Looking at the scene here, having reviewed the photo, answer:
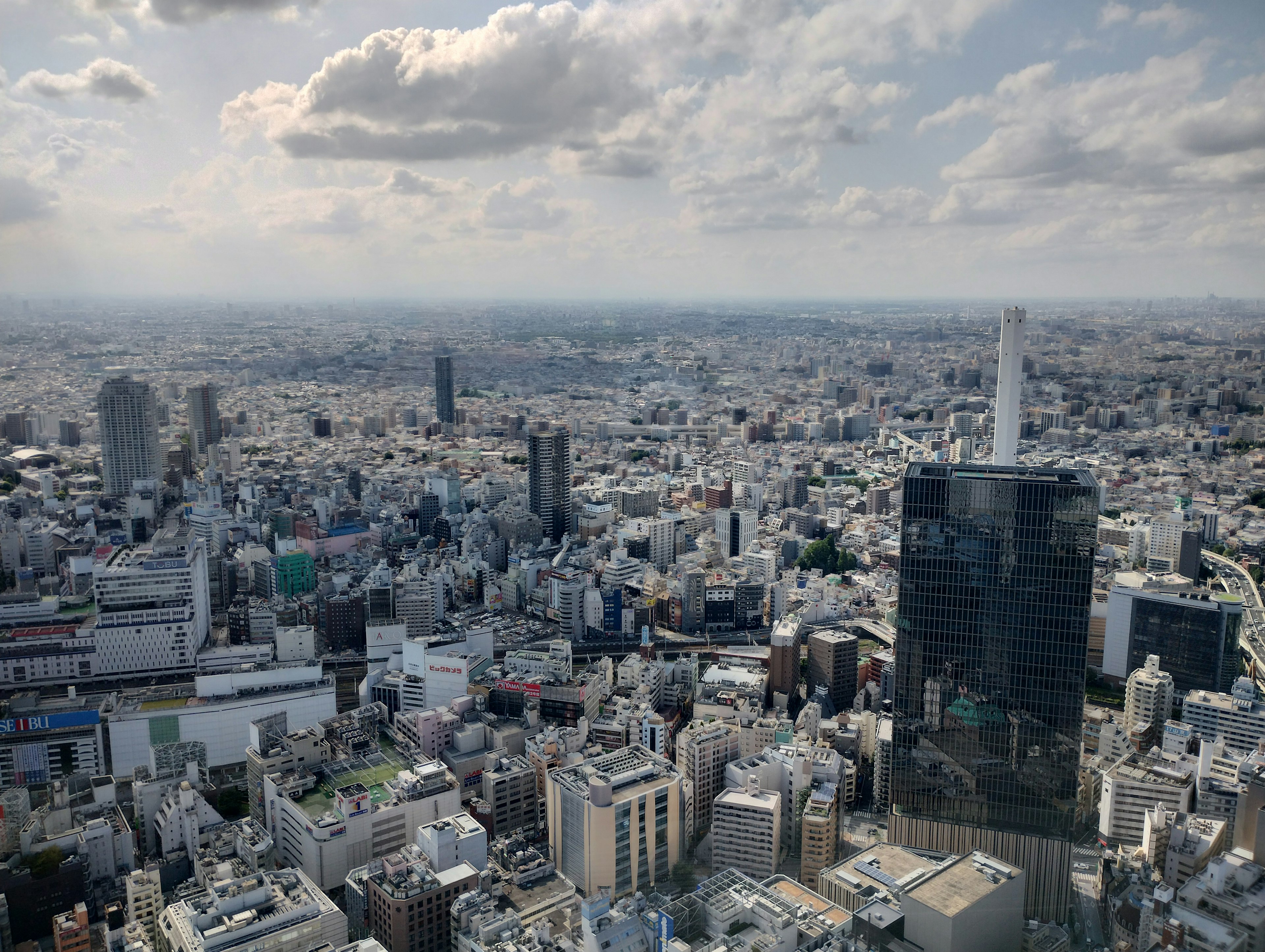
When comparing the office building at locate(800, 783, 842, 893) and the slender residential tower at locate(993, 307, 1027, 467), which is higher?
the slender residential tower at locate(993, 307, 1027, 467)

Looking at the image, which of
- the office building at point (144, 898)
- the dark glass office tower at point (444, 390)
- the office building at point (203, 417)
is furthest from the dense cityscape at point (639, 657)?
the dark glass office tower at point (444, 390)

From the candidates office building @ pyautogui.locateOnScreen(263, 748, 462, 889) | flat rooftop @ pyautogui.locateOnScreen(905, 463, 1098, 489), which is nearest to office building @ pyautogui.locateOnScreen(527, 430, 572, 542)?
office building @ pyautogui.locateOnScreen(263, 748, 462, 889)

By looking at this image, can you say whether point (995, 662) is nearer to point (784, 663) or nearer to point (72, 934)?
point (784, 663)

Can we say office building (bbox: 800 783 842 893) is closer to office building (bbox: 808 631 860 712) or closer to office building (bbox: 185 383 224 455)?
office building (bbox: 808 631 860 712)

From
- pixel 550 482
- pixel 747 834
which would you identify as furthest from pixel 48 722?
pixel 550 482

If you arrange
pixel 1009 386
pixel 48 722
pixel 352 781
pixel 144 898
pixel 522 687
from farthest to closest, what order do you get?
pixel 522 687, pixel 48 722, pixel 1009 386, pixel 352 781, pixel 144 898

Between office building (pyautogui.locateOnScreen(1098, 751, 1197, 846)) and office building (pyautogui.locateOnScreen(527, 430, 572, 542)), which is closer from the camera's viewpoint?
office building (pyautogui.locateOnScreen(1098, 751, 1197, 846))

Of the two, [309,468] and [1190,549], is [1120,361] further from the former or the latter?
[309,468]

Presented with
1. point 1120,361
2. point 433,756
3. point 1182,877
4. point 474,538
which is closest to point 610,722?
point 433,756
